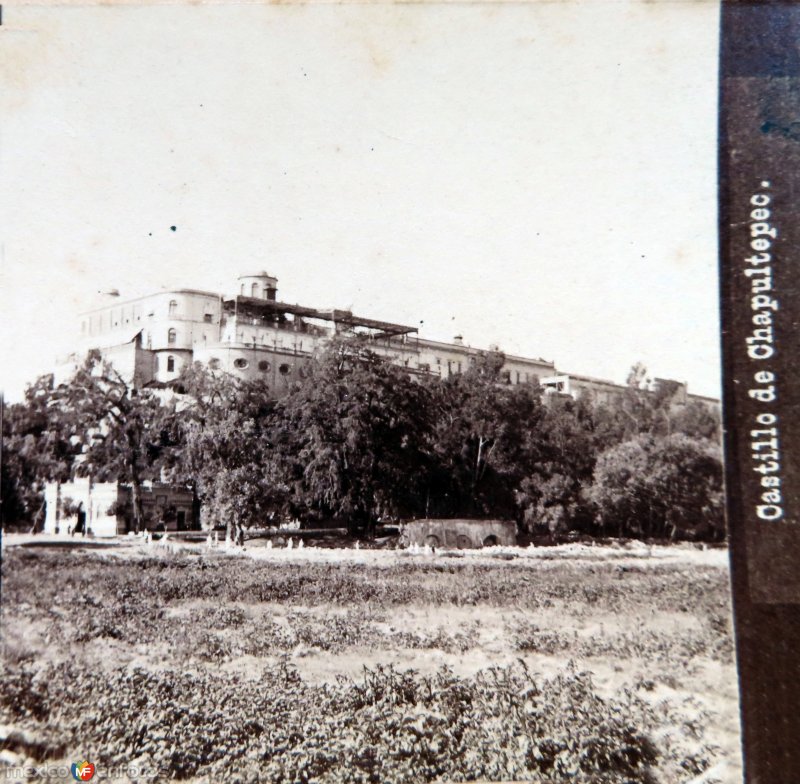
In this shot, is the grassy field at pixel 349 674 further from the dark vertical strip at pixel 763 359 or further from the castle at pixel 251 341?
the castle at pixel 251 341

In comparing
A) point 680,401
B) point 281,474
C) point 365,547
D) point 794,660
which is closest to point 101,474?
point 281,474

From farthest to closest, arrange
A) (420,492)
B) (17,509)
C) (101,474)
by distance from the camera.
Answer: (420,492), (101,474), (17,509)

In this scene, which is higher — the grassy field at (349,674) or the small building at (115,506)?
the small building at (115,506)

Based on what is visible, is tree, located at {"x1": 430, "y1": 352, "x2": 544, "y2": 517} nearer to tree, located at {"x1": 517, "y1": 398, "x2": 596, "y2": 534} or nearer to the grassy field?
tree, located at {"x1": 517, "y1": 398, "x2": 596, "y2": 534}

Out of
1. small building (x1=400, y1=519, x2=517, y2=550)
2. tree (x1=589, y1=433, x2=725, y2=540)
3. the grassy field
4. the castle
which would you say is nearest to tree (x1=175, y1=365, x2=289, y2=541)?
the castle

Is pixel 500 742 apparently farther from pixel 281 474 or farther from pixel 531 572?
pixel 281 474

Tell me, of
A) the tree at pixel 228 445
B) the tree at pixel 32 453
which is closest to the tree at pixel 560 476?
the tree at pixel 228 445
